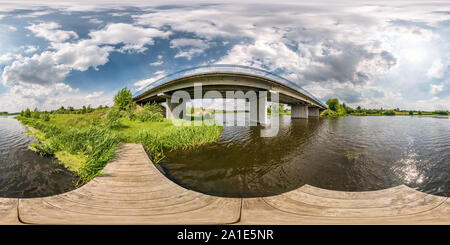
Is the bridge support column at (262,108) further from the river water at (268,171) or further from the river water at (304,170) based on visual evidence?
the river water at (268,171)

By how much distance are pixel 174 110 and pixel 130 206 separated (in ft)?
70.1

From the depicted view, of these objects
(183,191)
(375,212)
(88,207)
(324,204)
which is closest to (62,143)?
(88,207)

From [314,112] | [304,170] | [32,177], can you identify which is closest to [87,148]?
[32,177]

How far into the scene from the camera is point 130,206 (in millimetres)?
2387

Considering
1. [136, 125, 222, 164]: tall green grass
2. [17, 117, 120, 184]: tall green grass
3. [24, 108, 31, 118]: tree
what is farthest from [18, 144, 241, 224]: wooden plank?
[24, 108, 31, 118]: tree

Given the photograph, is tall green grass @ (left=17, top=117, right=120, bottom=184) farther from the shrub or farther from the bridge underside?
the shrub

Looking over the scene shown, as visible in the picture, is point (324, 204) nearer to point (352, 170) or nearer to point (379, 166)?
point (352, 170)

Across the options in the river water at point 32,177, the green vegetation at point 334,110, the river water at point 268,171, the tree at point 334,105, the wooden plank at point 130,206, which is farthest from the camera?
the tree at point 334,105

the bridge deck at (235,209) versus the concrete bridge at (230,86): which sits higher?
the concrete bridge at (230,86)

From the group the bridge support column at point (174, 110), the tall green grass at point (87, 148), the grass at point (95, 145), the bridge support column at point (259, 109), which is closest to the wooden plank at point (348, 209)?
the grass at point (95, 145)

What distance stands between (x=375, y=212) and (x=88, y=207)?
13.0 ft

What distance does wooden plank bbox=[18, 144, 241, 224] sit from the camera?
6.75 feet

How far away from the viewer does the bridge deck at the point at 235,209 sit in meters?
1.96

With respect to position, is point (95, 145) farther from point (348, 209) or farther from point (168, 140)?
point (348, 209)
